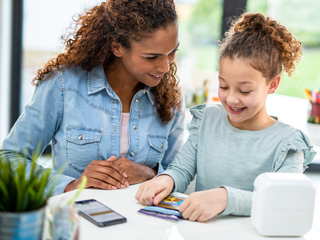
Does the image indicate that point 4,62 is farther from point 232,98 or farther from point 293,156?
point 293,156

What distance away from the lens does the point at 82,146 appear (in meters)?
1.54

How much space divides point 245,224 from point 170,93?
689mm

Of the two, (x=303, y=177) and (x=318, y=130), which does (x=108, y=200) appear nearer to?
(x=303, y=177)

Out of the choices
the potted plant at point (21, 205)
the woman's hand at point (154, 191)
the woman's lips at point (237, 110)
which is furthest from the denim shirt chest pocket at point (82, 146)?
the potted plant at point (21, 205)

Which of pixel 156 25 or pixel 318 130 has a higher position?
pixel 156 25

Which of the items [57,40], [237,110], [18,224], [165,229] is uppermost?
[57,40]

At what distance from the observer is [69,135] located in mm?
1528

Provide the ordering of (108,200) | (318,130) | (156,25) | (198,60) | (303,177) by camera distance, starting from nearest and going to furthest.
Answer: (303,177) < (108,200) < (156,25) < (318,130) < (198,60)

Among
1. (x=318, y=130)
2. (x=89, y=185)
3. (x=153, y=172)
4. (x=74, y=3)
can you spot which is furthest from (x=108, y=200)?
(x=74, y=3)

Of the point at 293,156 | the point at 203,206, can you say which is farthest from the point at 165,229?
the point at 293,156

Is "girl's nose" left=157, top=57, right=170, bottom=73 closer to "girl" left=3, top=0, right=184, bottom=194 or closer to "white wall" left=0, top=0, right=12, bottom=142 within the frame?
"girl" left=3, top=0, right=184, bottom=194

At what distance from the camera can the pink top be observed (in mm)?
1605

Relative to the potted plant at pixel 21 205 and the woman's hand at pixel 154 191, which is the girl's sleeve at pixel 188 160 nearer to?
the woman's hand at pixel 154 191

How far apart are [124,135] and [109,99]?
5.6 inches
